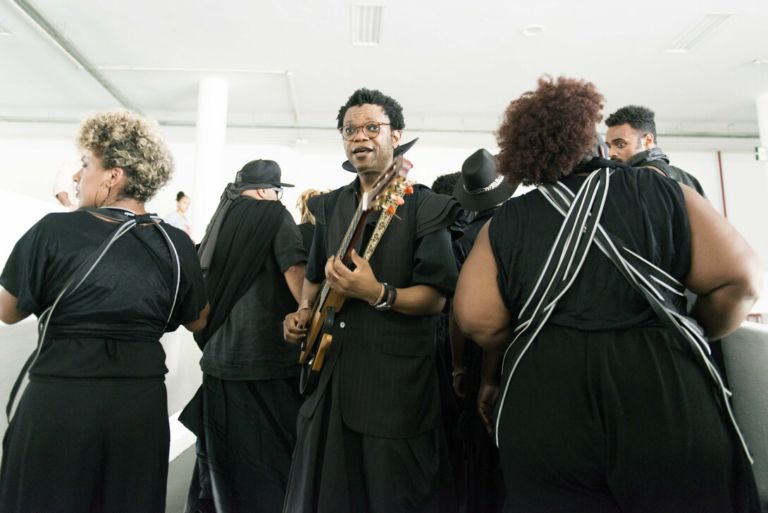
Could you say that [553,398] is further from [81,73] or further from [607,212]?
[81,73]

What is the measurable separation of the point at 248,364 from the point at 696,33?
21.5 feet

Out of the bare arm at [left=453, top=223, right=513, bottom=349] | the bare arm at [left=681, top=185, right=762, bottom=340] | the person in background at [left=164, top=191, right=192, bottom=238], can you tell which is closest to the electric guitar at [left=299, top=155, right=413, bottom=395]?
the bare arm at [left=453, top=223, right=513, bottom=349]

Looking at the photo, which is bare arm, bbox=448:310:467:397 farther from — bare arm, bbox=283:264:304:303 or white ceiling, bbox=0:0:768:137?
white ceiling, bbox=0:0:768:137

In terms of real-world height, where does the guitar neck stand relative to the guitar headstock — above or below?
below

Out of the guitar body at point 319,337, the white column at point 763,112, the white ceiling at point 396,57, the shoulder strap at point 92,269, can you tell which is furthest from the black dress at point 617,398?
the white column at point 763,112

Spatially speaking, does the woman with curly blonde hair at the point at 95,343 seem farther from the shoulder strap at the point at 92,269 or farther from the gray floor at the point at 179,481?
the gray floor at the point at 179,481

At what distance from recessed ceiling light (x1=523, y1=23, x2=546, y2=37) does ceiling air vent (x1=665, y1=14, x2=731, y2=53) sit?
5.67 feet

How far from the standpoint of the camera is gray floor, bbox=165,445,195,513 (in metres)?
2.71

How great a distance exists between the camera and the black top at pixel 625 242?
1119mm

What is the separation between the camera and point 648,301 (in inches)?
43.1

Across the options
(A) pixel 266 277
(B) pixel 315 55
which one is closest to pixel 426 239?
(A) pixel 266 277

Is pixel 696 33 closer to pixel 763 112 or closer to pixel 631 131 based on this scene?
pixel 763 112

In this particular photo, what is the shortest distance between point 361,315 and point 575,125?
855 millimetres

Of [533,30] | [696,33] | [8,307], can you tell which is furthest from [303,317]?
[696,33]
